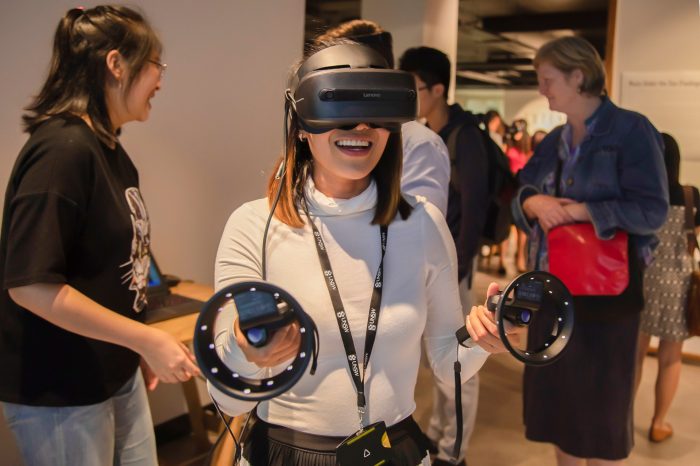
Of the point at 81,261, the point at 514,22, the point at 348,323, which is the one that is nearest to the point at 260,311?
the point at 348,323

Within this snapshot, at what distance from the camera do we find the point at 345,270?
41.9 inches

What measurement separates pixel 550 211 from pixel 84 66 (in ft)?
4.71

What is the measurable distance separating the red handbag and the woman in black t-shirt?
1.29 m

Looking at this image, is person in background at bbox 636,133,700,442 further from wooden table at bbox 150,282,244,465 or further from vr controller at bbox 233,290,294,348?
vr controller at bbox 233,290,294,348

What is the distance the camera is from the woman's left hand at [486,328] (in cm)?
99

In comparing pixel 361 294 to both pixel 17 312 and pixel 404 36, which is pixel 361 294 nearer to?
pixel 17 312

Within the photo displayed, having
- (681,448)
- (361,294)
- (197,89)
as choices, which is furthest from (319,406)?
(681,448)

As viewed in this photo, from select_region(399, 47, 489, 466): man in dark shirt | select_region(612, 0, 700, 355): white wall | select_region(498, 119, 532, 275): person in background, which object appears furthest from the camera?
select_region(498, 119, 532, 275): person in background

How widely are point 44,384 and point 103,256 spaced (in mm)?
282

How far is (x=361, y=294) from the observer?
1060mm

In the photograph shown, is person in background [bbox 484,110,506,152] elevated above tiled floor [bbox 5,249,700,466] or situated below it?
above

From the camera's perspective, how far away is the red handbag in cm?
202

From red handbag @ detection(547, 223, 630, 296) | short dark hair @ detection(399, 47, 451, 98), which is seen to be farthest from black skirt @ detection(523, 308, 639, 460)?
short dark hair @ detection(399, 47, 451, 98)

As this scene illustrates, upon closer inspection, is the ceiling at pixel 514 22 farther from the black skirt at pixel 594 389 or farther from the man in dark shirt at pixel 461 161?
the black skirt at pixel 594 389
